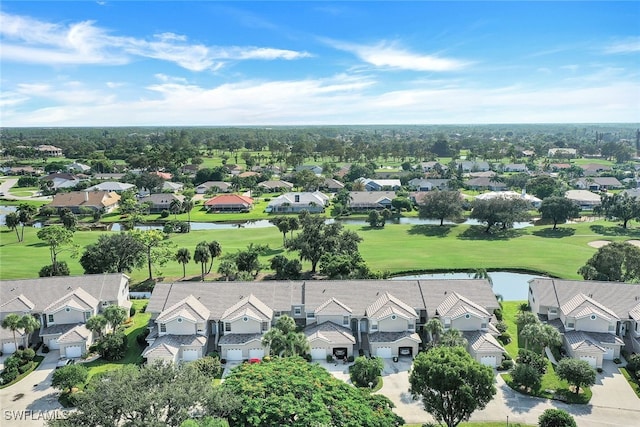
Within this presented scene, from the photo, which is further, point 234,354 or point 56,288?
point 56,288

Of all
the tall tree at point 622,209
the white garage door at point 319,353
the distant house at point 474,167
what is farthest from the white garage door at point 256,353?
the distant house at point 474,167

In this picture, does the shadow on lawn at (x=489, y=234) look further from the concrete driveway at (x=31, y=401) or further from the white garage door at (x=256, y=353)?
the concrete driveway at (x=31, y=401)

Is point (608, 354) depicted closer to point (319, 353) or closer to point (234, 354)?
point (319, 353)

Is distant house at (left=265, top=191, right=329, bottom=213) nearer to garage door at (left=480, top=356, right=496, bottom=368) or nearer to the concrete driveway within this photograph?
garage door at (left=480, top=356, right=496, bottom=368)

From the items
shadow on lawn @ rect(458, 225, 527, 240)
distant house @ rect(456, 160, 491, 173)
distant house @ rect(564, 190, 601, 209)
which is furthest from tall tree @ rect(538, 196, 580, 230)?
distant house @ rect(456, 160, 491, 173)

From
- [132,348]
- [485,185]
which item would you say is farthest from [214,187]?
[132,348]

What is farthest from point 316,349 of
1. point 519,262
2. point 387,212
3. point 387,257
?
point 387,212
